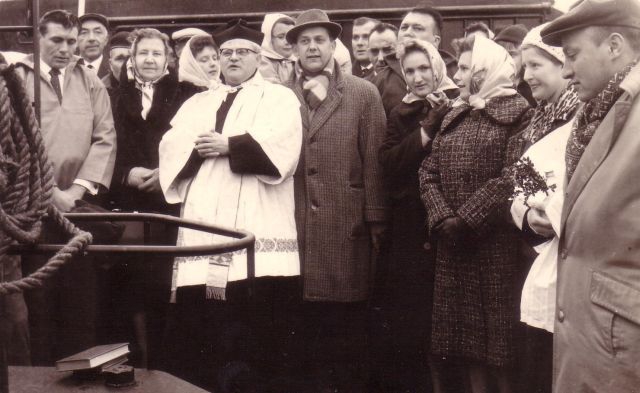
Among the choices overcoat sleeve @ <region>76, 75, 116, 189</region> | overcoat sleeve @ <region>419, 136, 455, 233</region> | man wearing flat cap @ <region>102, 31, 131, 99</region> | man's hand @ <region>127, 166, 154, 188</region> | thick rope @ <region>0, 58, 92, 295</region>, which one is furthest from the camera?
man wearing flat cap @ <region>102, 31, 131, 99</region>

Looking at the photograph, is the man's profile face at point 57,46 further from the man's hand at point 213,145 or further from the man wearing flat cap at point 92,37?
the man wearing flat cap at point 92,37

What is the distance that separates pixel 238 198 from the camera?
497 centimetres

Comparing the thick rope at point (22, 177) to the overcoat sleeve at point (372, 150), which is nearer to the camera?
the thick rope at point (22, 177)

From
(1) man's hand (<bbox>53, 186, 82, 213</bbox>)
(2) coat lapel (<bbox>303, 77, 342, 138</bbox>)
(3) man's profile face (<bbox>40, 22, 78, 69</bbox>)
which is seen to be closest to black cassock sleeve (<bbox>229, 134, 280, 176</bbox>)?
(2) coat lapel (<bbox>303, 77, 342, 138</bbox>)

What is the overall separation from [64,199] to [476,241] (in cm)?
240

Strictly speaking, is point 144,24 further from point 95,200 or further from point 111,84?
point 95,200

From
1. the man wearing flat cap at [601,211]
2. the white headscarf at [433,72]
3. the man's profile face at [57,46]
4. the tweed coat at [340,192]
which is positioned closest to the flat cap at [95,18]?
the man's profile face at [57,46]

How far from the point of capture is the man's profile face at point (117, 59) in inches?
267

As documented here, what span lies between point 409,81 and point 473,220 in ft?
3.58

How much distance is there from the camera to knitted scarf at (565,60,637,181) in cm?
291

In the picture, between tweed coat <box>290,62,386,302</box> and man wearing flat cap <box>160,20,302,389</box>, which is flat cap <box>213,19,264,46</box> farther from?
tweed coat <box>290,62,386,302</box>

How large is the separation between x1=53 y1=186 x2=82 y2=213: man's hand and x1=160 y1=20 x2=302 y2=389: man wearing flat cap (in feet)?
1.82

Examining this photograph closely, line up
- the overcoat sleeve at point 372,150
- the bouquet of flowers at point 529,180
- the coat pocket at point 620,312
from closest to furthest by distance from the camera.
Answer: the coat pocket at point 620,312 → the bouquet of flowers at point 529,180 → the overcoat sleeve at point 372,150

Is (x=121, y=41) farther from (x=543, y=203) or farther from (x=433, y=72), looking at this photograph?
(x=543, y=203)
